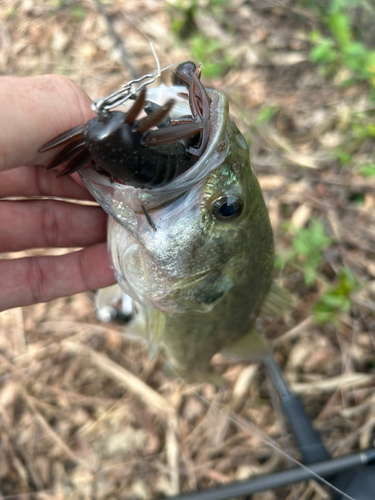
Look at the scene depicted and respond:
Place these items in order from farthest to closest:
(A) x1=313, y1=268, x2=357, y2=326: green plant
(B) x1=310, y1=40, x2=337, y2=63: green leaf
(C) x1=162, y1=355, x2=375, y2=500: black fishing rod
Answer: (B) x1=310, y1=40, x2=337, y2=63: green leaf, (A) x1=313, y1=268, x2=357, y2=326: green plant, (C) x1=162, y1=355, x2=375, y2=500: black fishing rod

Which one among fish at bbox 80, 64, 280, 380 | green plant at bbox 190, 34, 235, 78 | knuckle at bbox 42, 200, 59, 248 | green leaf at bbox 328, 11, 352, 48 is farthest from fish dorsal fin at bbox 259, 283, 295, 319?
green leaf at bbox 328, 11, 352, 48

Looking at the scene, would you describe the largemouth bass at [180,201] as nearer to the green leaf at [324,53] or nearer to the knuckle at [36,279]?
the knuckle at [36,279]

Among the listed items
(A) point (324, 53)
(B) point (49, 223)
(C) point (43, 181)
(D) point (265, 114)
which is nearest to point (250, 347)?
(B) point (49, 223)

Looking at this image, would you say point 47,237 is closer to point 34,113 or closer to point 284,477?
point 34,113

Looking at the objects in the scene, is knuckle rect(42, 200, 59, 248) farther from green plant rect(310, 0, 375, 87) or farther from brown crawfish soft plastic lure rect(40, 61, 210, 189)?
green plant rect(310, 0, 375, 87)

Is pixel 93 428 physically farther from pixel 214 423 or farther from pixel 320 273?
pixel 320 273

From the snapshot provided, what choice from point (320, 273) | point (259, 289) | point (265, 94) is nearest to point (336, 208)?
point (320, 273)

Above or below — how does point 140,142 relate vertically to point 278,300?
above
